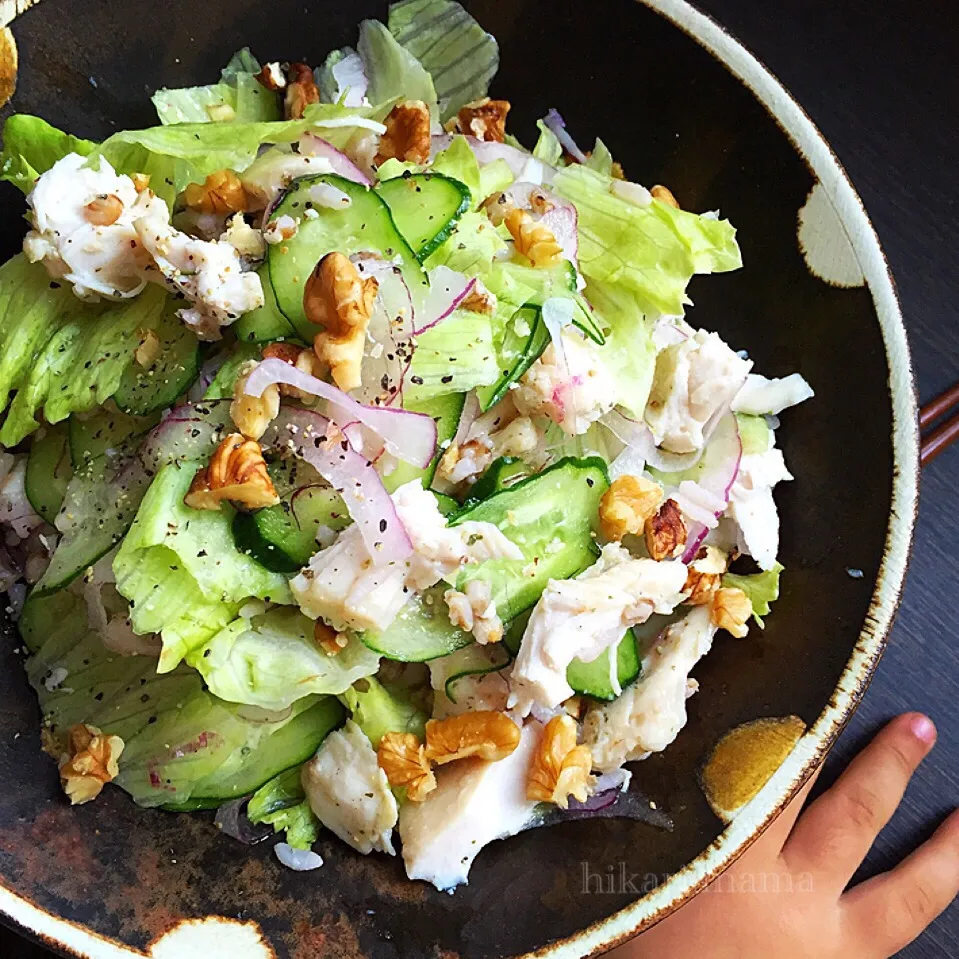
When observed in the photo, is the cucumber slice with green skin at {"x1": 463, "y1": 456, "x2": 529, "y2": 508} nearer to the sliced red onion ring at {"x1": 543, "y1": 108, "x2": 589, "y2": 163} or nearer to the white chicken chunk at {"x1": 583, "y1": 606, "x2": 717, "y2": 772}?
the white chicken chunk at {"x1": 583, "y1": 606, "x2": 717, "y2": 772}

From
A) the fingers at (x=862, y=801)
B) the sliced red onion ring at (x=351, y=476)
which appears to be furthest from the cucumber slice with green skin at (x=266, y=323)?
the fingers at (x=862, y=801)

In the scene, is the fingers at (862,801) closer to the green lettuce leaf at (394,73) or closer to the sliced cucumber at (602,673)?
the sliced cucumber at (602,673)

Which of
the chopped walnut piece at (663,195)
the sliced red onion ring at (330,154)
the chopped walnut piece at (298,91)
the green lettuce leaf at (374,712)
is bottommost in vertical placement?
the green lettuce leaf at (374,712)

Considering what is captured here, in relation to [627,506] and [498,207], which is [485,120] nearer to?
[498,207]

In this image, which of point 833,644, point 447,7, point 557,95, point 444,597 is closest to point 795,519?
point 833,644

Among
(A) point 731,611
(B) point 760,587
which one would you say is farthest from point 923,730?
(A) point 731,611

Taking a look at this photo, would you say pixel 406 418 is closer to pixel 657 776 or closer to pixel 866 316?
pixel 657 776
